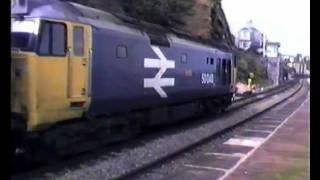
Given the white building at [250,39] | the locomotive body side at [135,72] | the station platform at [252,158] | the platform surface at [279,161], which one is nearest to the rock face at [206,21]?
the locomotive body side at [135,72]

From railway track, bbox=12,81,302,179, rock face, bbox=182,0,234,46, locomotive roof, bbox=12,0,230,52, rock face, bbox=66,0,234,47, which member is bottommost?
railway track, bbox=12,81,302,179

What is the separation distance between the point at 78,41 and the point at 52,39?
0.77 meters

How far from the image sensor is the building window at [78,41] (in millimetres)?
9664

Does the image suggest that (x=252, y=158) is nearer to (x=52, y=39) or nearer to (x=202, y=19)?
(x=52, y=39)

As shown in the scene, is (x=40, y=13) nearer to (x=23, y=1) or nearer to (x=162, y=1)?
(x=23, y=1)

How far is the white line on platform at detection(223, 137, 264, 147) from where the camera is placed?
1357 centimetres

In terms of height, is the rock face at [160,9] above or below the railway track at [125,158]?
above

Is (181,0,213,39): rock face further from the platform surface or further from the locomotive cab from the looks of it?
the locomotive cab

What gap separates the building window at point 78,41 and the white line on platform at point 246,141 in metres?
5.42

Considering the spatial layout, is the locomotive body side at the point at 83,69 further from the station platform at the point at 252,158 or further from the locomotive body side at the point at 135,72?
the station platform at the point at 252,158

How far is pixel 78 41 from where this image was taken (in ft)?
32.1

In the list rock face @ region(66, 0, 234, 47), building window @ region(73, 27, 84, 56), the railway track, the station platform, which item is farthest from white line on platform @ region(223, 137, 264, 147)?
rock face @ region(66, 0, 234, 47)

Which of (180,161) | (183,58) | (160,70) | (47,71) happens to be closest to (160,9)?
(183,58)

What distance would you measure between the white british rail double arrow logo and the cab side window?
4.19 meters
